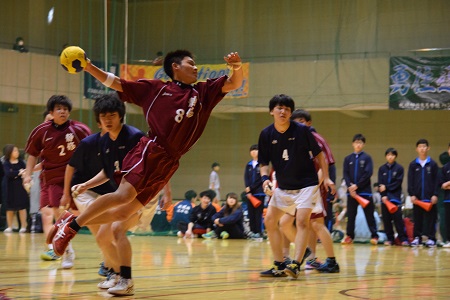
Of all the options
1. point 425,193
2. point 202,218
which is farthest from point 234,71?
point 202,218

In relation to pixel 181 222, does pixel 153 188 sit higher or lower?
higher

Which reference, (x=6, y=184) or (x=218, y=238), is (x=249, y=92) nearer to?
(x=218, y=238)

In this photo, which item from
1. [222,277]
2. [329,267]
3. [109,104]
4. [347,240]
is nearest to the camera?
[109,104]

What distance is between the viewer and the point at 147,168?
6.33 metres

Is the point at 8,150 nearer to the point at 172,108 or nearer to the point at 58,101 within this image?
the point at 58,101

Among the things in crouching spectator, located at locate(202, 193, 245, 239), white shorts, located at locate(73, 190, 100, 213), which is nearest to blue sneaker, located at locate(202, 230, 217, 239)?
crouching spectator, located at locate(202, 193, 245, 239)

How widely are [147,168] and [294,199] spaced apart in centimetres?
238

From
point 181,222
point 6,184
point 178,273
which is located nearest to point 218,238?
point 181,222

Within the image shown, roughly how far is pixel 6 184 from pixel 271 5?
26.7 ft

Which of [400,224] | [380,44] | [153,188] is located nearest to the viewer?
[153,188]

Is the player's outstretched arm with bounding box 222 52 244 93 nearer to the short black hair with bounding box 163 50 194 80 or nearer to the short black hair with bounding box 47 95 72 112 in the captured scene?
the short black hair with bounding box 163 50 194 80

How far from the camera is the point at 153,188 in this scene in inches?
252

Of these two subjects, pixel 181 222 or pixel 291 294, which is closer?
pixel 291 294

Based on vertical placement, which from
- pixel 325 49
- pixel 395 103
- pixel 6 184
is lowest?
pixel 6 184
